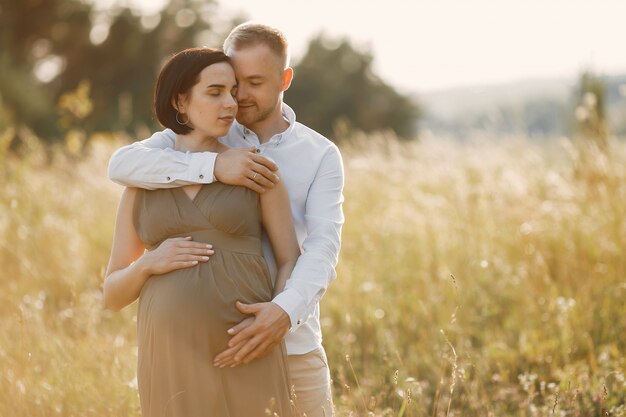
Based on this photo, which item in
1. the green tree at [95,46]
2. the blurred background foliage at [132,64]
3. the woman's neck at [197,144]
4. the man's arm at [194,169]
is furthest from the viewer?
the green tree at [95,46]

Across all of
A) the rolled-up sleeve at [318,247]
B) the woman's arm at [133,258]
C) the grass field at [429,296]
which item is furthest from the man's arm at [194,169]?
the grass field at [429,296]

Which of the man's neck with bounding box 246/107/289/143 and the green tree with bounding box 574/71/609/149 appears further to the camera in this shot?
the green tree with bounding box 574/71/609/149

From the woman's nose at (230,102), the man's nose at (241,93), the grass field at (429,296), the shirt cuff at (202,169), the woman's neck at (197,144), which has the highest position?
the man's nose at (241,93)

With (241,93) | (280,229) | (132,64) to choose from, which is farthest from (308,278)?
(132,64)

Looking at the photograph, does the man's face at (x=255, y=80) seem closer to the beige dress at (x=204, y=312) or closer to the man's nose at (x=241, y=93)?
the man's nose at (x=241, y=93)

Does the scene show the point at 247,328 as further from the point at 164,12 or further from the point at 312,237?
the point at 164,12

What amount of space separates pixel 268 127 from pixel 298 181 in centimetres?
28

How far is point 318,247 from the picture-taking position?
111 inches

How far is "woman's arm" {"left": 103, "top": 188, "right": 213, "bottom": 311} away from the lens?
261cm

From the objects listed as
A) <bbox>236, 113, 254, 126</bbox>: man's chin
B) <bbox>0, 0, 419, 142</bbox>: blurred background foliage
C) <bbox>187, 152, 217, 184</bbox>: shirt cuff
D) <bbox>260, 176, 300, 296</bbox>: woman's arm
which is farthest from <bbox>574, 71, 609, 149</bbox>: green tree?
<bbox>0, 0, 419, 142</bbox>: blurred background foliage

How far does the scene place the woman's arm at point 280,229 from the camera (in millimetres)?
2777

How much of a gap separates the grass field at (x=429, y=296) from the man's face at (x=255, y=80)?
1023 mm

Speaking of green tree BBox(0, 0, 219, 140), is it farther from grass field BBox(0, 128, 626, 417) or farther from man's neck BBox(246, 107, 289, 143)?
man's neck BBox(246, 107, 289, 143)

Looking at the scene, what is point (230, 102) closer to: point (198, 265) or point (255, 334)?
point (198, 265)
